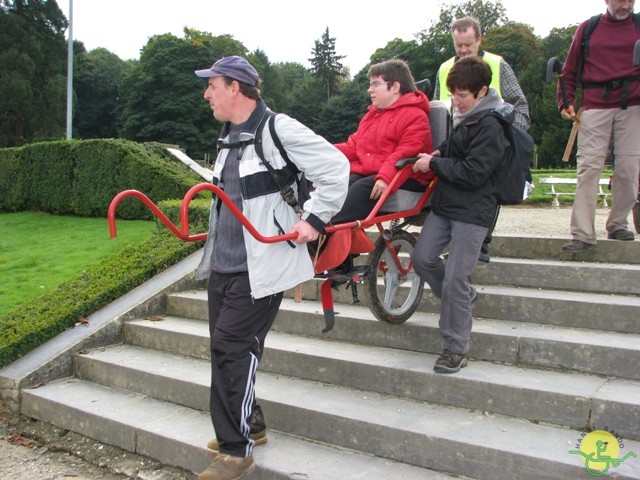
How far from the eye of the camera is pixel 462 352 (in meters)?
3.95

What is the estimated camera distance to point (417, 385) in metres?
4.00

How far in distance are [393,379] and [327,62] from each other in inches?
3670

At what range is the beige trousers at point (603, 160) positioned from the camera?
513 cm

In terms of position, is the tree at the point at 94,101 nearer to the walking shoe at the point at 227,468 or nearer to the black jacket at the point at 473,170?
the black jacket at the point at 473,170

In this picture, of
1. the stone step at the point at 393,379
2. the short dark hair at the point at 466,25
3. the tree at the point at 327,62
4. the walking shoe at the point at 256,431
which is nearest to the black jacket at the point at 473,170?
the stone step at the point at 393,379

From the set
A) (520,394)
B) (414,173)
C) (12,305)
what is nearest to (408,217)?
(414,173)

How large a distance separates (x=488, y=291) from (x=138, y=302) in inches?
121

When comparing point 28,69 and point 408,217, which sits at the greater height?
point 28,69

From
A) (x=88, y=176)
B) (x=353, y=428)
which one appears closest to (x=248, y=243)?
(x=353, y=428)

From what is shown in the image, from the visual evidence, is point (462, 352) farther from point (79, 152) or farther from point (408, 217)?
point (79, 152)

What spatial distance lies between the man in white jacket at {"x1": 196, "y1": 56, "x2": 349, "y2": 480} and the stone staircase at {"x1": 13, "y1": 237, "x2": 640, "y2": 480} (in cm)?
42

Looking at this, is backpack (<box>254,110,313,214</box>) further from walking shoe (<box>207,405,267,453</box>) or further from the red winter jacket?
walking shoe (<box>207,405,267,453</box>)

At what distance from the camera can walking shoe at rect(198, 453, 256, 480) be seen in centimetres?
330

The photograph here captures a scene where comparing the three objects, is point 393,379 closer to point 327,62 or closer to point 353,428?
point 353,428
